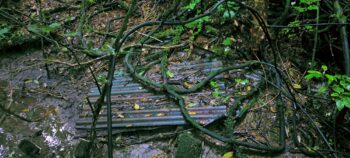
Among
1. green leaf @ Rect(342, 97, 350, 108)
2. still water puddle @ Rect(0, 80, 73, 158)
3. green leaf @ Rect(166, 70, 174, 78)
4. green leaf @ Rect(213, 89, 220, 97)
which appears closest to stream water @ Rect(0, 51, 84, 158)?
still water puddle @ Rect(0, 80, 73, 158)

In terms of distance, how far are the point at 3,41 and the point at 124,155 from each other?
2853 mm

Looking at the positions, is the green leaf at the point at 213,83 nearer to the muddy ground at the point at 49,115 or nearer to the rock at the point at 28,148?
the muddy ground at the point at 49,115

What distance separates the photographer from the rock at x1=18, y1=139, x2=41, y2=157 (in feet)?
9.89

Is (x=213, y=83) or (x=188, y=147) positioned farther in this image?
(x=213, y=83)

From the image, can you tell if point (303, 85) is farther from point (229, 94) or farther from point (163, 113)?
point (163, 113)

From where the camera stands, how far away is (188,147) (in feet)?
8.91

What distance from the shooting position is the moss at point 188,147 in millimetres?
2701

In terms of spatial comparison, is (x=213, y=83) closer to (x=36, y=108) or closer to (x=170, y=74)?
(x=170, y=74)

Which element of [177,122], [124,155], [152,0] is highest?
[152,0]

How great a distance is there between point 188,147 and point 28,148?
1450mm

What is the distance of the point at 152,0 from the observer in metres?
5.17

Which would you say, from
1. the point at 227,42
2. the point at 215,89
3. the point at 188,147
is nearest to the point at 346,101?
the point at 188,147

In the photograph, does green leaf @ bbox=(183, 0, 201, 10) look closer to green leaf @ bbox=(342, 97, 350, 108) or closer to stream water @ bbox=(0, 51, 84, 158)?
stream water @ bbox=(0, 51, 84, 158)

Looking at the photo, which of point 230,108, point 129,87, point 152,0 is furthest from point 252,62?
point 152,0
